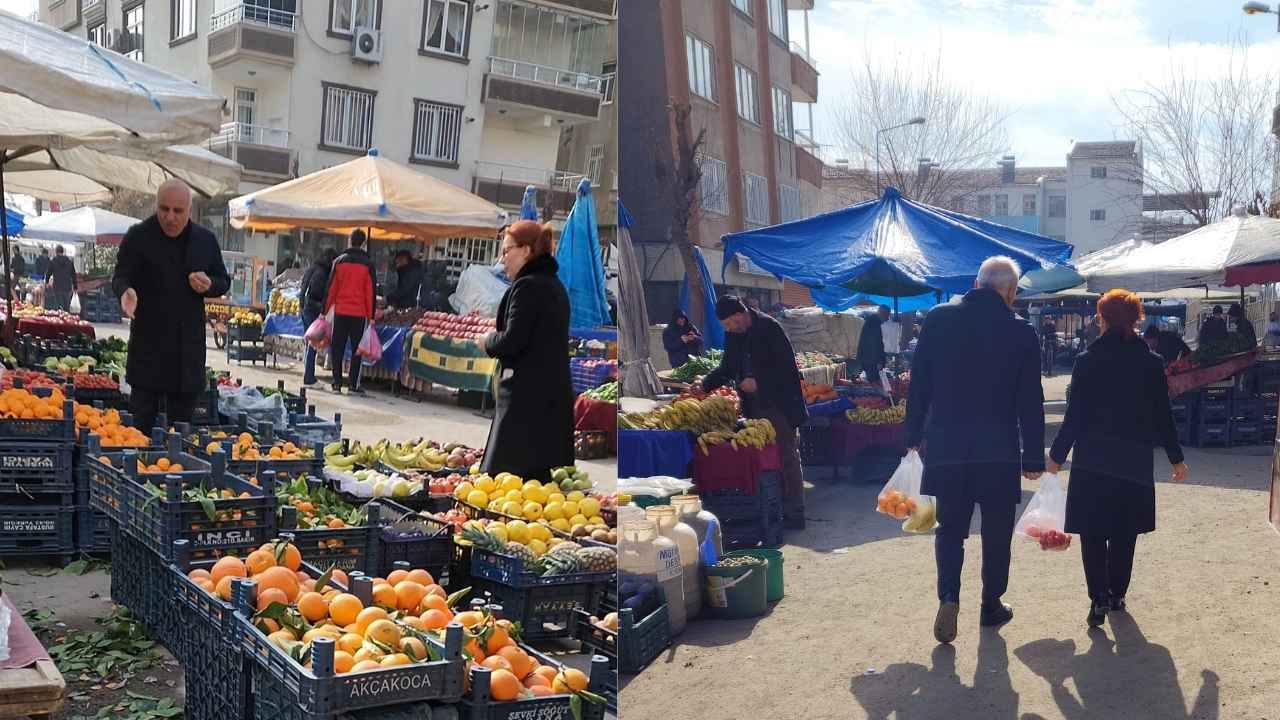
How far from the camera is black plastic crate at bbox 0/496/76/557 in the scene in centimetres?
656

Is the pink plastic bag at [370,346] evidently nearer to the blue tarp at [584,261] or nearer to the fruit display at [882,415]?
the blue tarp at [584,261]

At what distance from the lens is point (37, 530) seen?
6.64 metres

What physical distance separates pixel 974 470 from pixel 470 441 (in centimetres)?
1069

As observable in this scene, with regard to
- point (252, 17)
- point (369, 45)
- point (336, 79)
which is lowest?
point (336, 79)

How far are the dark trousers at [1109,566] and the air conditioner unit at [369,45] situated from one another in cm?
1506

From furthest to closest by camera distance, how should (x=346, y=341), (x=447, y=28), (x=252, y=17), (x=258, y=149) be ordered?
(x=252, y=17) → (x=258, y=149) → (x=346, y=341) → (x=447, y=28)

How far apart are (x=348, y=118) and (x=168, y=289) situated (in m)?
10.5

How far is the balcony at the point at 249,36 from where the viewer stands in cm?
1778

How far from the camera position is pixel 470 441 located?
11.9 metres

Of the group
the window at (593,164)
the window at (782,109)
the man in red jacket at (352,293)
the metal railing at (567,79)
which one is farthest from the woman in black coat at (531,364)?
the man in red jacket at (352,293)

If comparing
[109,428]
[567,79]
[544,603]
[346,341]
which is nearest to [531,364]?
[544,603]

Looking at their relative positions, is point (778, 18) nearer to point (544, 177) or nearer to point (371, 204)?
point (544, 177)

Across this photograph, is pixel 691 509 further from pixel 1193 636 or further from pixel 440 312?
pixel 440 312

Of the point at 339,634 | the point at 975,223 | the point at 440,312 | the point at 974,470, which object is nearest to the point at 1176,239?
the point at 975,223
